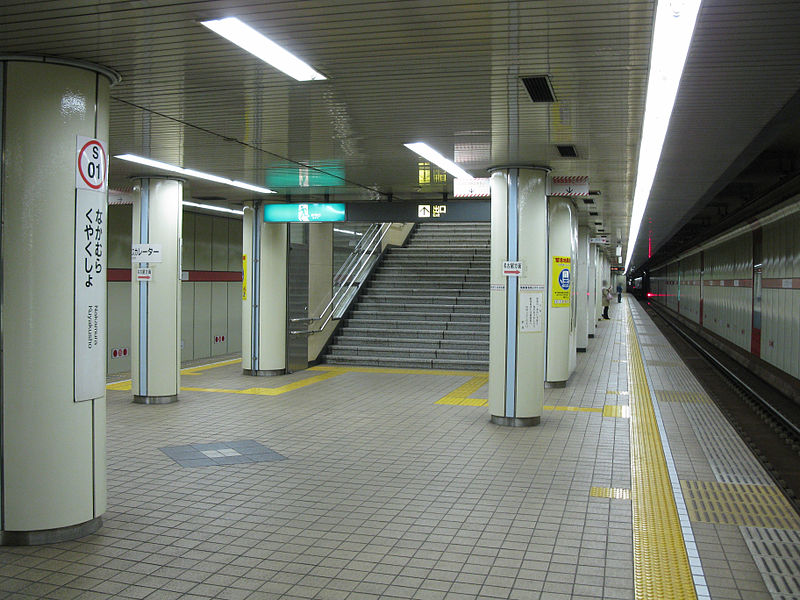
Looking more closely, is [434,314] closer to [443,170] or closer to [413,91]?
[443,170]

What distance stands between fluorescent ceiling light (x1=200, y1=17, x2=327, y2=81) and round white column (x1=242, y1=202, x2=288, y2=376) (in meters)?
7.91

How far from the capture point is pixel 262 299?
43.1 feet

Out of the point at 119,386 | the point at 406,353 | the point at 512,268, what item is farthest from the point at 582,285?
the point at 119,386

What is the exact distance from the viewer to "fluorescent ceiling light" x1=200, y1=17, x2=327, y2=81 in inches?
170

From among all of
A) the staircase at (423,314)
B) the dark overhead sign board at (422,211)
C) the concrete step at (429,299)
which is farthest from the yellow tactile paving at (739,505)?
the concrete step at (429,299)

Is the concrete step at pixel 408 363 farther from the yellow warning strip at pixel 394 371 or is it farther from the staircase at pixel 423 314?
the yellow warning strip at pixel 394 371

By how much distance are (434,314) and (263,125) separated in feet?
31.0

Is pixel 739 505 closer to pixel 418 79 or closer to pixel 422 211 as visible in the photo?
pixel 418 79

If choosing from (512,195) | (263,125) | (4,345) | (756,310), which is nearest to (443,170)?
(512,195)

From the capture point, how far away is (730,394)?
42.4ft

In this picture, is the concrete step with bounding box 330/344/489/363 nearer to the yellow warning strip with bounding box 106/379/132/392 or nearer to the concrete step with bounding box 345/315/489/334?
the concrete step with bounding box 345/315/489/334

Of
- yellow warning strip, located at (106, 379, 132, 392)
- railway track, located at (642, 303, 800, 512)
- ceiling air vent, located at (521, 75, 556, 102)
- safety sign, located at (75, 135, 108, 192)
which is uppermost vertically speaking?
ceiling air vent, located at (521, 75, 556, 102)

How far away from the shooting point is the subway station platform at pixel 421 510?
13.4ft

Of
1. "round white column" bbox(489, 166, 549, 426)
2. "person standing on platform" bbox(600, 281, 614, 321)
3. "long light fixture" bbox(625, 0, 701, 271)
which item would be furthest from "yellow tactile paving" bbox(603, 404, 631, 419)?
"person standing on platform" bbox(600, 281, 614, 321)
